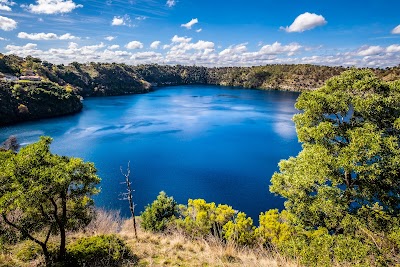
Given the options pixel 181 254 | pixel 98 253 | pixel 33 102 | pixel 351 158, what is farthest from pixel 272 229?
pixel 33 102

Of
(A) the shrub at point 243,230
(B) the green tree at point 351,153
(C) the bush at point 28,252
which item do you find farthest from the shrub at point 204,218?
(C) the bush at point 28,252

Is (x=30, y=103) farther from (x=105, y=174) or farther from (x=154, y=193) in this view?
(x=154, y=193)

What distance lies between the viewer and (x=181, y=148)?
211 feet

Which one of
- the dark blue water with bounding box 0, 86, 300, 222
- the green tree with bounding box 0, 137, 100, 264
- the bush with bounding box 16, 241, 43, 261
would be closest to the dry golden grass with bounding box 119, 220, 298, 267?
the green tree with bounding box 0, 137, 100, 264

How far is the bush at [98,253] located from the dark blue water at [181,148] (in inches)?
1015

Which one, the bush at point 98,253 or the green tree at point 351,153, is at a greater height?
the green tree at point 351,153

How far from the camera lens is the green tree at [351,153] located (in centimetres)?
1234

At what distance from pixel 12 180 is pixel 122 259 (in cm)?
499

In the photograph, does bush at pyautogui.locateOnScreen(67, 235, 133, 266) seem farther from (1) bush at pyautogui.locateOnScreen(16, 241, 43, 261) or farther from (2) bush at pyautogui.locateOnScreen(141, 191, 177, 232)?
(2) bush at pyautogui.locateOnScreen(141, 191, 177, 232)

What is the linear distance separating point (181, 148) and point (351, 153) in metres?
52.9

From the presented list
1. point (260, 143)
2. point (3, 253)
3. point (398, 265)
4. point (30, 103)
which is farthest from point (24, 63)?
point (398, 265)

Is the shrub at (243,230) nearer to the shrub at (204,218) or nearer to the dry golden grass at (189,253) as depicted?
the shrub at (204,218)

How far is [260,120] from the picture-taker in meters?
96.7

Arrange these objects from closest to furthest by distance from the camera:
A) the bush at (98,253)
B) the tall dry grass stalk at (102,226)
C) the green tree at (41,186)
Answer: the green tree at (41,186)
the bush at (98,253)
the tall dry grass stalk at (102,226)
